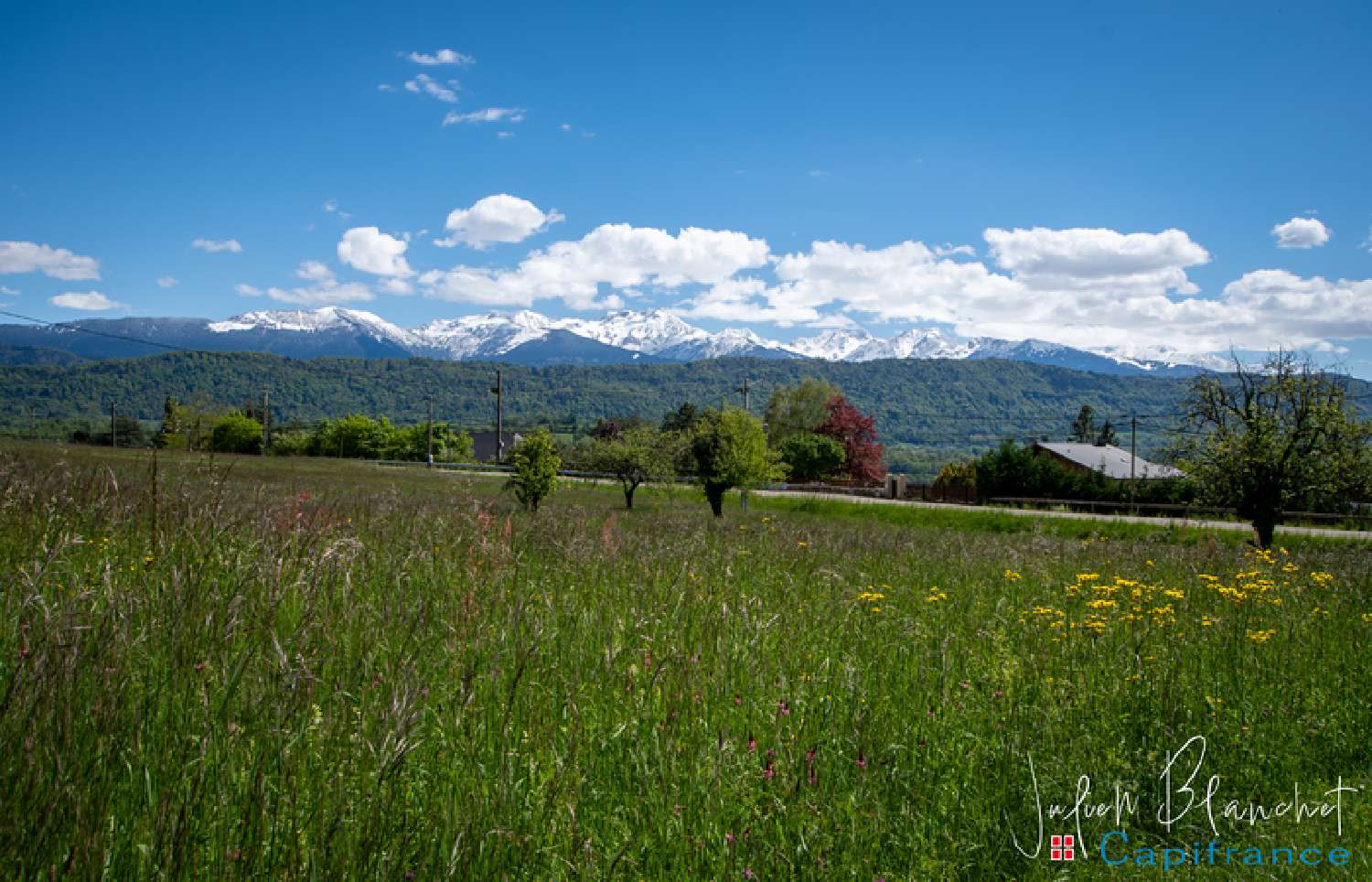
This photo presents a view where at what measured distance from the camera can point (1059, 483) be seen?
55.0m

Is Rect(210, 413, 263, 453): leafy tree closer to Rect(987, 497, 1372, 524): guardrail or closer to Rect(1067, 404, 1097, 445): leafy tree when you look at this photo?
Rect(987, 497, 1372, 524): guardrail

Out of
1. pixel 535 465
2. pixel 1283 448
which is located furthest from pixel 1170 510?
pixel 535 465

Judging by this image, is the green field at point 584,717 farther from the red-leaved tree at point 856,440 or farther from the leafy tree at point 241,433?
the leafy tree at point 241,433

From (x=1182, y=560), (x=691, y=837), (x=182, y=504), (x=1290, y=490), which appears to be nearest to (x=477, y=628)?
(x=691, y=837)

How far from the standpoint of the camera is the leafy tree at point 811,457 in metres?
81.2

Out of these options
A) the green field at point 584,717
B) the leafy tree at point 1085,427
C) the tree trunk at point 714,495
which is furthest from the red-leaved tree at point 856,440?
the green field at point 584,717

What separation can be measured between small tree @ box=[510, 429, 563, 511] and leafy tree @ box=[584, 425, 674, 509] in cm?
864

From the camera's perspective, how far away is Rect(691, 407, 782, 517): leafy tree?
101 ft

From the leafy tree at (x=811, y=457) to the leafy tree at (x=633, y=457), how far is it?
46470mm

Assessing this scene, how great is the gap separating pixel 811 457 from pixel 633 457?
49390mm

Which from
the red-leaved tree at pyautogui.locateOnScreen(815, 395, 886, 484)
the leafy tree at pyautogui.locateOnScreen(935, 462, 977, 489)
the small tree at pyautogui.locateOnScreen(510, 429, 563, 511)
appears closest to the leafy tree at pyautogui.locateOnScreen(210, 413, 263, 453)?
the red-leaved tree at pyautogui.locateOnScreen(815, 395, 886, 484)

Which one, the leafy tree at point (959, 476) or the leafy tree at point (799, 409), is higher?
the leafy tree at point (799, 409)

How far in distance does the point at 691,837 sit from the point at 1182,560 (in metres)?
11.3

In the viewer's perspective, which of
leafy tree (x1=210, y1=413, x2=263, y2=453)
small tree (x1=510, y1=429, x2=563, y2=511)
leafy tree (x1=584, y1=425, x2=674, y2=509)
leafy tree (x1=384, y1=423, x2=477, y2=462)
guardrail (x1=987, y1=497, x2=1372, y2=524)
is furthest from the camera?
leafy tree (x1=384, y1=423, x2=477, y2=462)
